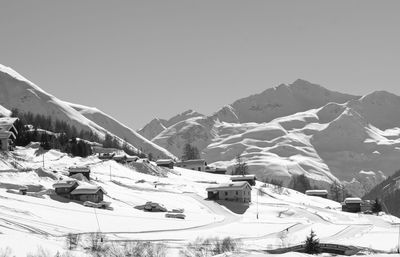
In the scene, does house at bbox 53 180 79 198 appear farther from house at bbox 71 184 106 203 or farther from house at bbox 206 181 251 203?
house at bbox 206 181 251 203

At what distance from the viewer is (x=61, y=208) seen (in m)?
77.3

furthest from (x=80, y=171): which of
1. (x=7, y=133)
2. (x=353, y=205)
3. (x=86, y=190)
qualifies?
(x=353, y=205)

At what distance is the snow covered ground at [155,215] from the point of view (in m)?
64.1

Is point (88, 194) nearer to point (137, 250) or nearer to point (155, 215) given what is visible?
point (155, 215)

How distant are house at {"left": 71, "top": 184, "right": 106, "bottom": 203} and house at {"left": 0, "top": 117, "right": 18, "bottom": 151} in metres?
33.2

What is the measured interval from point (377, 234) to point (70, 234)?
43531 mm

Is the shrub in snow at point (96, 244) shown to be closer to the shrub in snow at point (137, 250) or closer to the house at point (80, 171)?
the shrub in snow at point (137, 250)

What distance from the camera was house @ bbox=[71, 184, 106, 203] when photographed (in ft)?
293

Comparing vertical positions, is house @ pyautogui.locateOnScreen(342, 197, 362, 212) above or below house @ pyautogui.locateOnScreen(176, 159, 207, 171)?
below

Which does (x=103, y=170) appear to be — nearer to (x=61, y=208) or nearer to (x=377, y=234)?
(x=61, y=208)

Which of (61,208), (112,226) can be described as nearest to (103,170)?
(61,208)

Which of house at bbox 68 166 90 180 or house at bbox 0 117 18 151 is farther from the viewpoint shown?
house at bbox 0 117 18 151

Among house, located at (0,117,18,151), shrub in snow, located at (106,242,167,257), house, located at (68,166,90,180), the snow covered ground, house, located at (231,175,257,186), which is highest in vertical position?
house, located at (0,117,18,151)

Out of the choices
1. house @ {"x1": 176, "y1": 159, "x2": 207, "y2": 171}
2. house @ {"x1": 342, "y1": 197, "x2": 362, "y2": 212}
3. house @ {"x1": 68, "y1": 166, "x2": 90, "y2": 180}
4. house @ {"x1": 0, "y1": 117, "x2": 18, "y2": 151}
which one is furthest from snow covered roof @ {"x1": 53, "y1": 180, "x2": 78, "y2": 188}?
house @ {"x1": 176, "y1": 159, "x2": 207, "y2": 171}
